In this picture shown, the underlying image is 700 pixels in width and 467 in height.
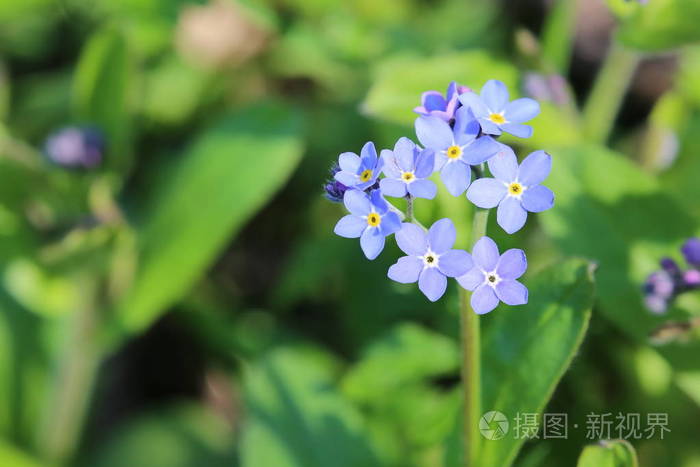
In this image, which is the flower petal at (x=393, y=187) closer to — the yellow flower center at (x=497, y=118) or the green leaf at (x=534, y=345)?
the yellow flower center at (x=497, y=118)

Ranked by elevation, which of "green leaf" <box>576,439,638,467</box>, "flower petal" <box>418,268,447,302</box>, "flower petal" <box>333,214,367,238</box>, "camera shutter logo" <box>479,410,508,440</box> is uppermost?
"flower petal" <box>333,214,367,238</box>

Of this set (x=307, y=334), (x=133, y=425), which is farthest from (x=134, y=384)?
(x=307, y=334)

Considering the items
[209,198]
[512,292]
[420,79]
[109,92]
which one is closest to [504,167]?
[512,292]

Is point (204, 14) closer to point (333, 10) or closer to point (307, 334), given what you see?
point (333, 10)

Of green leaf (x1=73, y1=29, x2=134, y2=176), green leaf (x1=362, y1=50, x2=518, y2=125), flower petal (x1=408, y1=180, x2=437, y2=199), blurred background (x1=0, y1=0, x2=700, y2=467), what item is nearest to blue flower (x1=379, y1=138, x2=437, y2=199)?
flower petal (x1=408, y1=180, x2=437, y2=199)

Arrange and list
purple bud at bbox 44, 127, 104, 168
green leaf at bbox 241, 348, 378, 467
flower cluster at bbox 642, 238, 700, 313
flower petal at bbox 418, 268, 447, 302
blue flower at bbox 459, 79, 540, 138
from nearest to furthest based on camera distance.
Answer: flower petal at bbox 418, 268, 447, 302 → blue flower at bbox 459, 79, 540, 138 → flower cluster at bbox 642, 238, 700, 313 → green leaf at bbox 241, 348, 378, 467 → purple bud at bbox 44, 127, 104, 168

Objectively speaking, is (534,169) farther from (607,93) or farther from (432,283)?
(607,93)

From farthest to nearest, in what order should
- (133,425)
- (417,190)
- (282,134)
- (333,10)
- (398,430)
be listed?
1. (333,10)
2. (133,425)
3. (282,134)
4. (398,430)
5. (417,190)

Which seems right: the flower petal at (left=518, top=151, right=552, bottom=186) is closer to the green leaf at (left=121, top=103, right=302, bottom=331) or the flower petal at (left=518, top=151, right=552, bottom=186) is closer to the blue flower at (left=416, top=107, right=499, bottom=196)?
the blue flower at (left=416, top=107, right=499, bottom=196)
